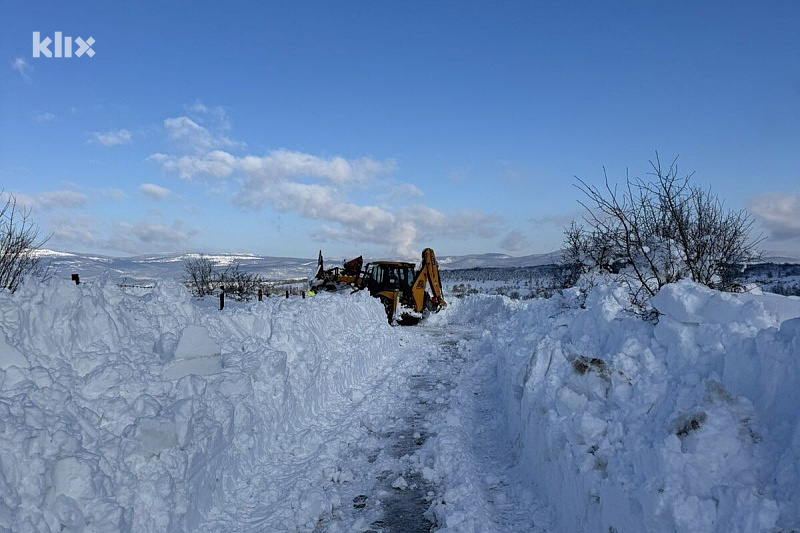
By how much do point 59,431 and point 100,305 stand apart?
2.38 metres

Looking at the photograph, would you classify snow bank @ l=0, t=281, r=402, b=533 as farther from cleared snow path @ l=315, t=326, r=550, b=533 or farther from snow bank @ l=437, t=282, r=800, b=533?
Answer: snow bank @ l=437, t=282, r=800, b=533

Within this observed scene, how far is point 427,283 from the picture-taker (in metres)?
24.2

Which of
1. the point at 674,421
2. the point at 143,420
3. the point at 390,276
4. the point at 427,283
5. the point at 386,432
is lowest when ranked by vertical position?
the point at 386,432

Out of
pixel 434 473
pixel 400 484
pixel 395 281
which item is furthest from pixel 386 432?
pixel 395 281

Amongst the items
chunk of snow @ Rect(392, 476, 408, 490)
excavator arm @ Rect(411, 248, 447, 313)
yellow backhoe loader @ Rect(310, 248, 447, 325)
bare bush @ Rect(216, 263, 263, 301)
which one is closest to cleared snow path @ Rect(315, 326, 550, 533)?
chunk of snow @ Rect(392, 476, 408, 490)

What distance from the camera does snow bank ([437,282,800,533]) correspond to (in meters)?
3.15

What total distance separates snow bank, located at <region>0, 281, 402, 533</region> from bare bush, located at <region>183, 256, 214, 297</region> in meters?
24.5

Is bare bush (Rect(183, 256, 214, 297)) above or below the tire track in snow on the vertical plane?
above

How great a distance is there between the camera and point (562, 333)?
7863mm

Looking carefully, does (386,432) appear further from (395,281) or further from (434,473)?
(395,281)

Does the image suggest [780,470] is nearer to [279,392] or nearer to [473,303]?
[279,392]

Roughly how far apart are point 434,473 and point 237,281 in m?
28.7

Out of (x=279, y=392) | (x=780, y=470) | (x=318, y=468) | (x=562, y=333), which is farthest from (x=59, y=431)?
(x=562, y=333)

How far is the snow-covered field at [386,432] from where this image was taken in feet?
11.2
